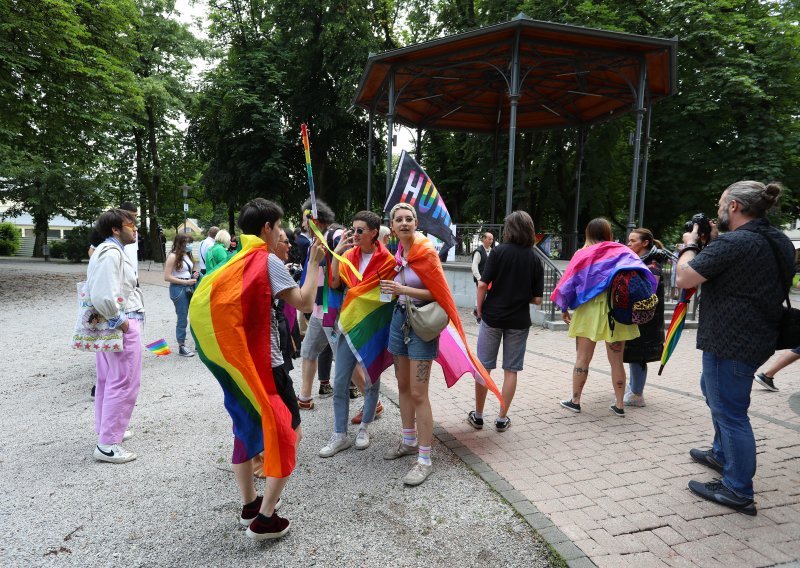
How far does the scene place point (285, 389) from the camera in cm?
274

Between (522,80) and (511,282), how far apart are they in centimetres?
724

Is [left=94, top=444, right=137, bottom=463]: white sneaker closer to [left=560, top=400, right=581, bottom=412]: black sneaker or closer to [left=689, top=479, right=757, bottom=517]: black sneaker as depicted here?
[left=560, top=400, right=581, bottom=412]: black sneaker

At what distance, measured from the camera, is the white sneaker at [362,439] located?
3918 mm

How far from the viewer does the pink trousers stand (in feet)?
12.2

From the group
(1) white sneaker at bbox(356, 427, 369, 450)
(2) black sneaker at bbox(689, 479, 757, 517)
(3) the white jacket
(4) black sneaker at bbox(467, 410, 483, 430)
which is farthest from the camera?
(4) black sneaker at bbox(467, 410, 483, 430)

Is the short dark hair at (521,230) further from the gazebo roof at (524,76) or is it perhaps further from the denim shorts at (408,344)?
the gazebo roof at (524,76)

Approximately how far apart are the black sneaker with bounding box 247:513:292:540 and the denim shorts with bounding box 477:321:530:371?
2218 mm

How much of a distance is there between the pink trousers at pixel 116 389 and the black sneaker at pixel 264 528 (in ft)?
5.64

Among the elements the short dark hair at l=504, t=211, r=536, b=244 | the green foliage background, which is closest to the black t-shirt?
the short dark hair at l=504, t=211, r=536, b=244

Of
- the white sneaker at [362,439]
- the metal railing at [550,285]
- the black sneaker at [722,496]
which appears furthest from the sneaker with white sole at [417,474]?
the metal railing at [550,285]

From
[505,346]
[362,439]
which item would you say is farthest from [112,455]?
[505,346]

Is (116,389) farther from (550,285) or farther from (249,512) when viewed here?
(550,285)

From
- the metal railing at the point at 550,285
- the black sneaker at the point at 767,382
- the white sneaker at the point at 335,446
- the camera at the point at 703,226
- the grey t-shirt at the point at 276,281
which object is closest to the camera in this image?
the grey t-shirt at the point at 276,281

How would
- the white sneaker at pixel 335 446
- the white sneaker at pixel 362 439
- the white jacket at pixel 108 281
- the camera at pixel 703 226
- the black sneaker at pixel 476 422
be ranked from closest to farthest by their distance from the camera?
the camera at pixel 703 226, the white jacket at pixel 108 281, the white sneaker at pixel 335 446, the white sneaker at pixel 362 439, the black sneaker at pixel 476 422
